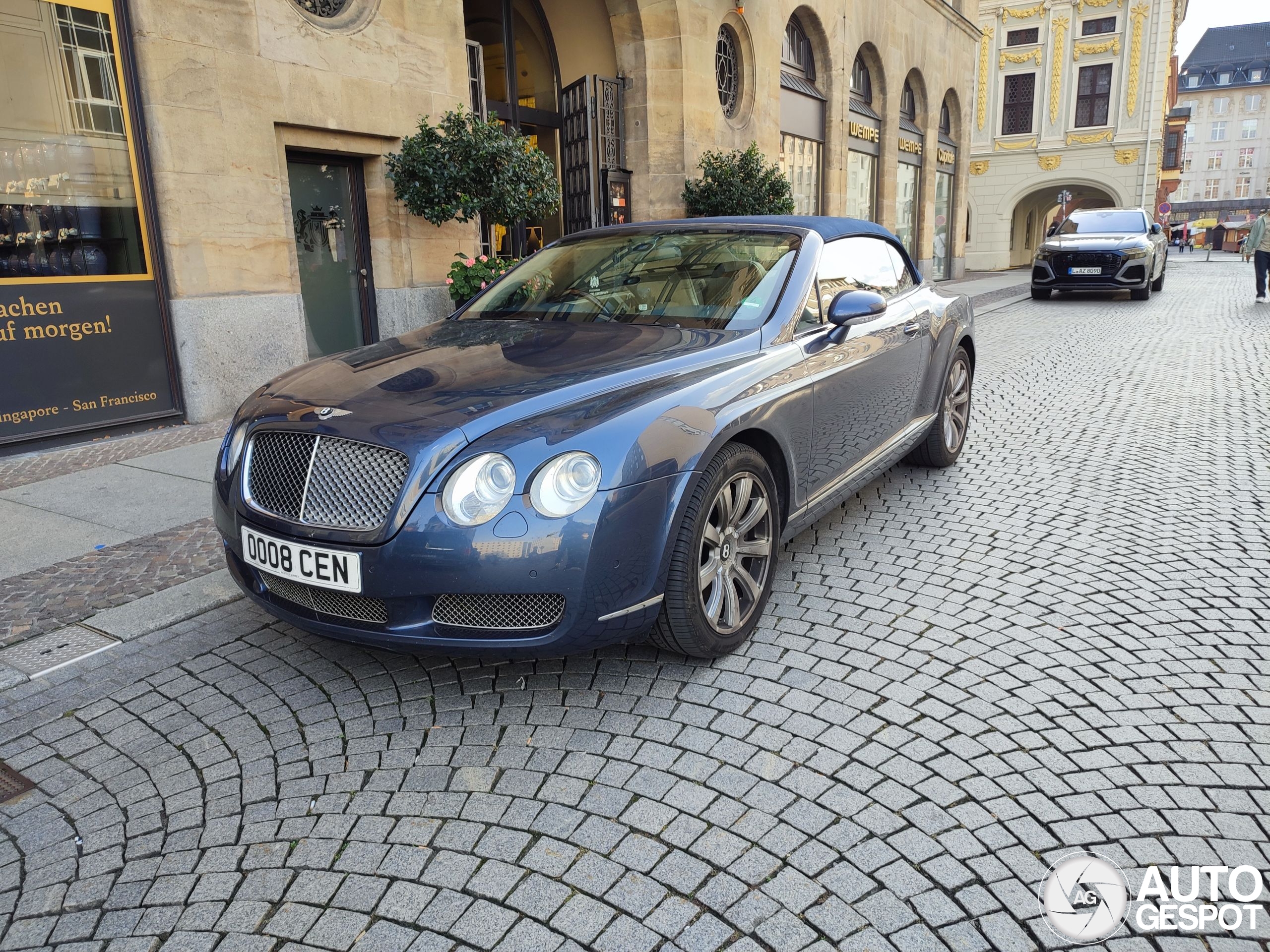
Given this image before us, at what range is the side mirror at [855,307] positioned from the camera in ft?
13.1

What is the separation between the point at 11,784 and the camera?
2.76 meters

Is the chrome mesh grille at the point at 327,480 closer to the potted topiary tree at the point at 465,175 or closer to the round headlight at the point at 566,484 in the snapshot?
the round headlight at the point at 566,484

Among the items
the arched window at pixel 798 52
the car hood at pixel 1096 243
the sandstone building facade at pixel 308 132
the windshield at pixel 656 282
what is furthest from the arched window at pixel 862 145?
the windshield at pixel 656 282

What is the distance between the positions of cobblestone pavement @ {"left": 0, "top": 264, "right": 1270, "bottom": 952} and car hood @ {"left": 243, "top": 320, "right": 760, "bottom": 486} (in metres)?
0.93

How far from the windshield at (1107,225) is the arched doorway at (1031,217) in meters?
25.3

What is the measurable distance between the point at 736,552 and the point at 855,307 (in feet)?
4.29

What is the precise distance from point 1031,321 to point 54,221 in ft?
45.5

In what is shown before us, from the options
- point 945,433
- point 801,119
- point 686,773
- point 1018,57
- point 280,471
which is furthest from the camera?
point 1018,57

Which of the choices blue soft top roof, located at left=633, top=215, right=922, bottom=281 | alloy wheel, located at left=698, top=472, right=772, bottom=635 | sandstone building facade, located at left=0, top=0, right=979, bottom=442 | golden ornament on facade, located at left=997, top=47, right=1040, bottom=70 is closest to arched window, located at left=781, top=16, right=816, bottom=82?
sandstone building facade, located at left=0, top=0, right=979, bottom=442

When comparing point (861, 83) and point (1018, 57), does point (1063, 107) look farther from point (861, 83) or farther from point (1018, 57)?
point (861, 83)

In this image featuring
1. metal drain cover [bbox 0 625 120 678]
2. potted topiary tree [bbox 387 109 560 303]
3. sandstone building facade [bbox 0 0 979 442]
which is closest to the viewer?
metal drain cover [bbox 0 625 120 678]

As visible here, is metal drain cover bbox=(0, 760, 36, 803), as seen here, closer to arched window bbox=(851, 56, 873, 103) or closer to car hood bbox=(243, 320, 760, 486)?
car hood bbox=(243, 320, 760, 486)

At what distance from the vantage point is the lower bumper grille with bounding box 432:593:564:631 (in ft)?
9.18

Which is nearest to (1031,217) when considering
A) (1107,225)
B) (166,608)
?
(1107,225)
